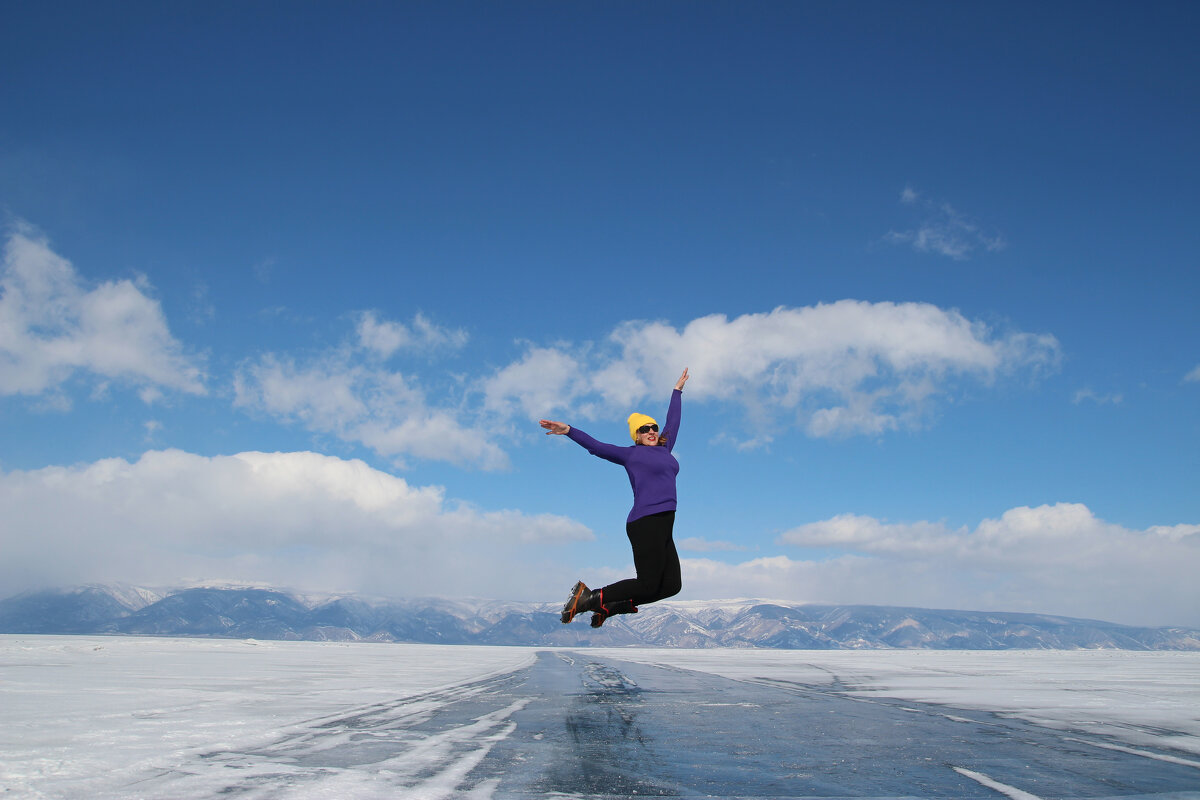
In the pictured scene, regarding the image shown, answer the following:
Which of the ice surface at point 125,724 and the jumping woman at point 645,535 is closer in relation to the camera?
the ice surface at point 125,724

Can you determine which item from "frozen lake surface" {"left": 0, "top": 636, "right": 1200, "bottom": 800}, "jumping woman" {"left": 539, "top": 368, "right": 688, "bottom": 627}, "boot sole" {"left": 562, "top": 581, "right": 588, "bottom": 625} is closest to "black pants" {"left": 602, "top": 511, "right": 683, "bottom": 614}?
"jumping woman" {"left": 539, "top": 368, "right": 688, "bottom": 627}

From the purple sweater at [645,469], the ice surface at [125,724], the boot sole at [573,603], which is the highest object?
the purple sweater at [645,469]

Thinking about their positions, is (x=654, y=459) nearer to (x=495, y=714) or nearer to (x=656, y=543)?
(x=656, y=543)

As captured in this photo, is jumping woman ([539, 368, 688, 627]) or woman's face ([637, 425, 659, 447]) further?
woman's face ([637, 425, 659, 447])

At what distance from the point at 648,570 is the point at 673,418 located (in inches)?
71.8

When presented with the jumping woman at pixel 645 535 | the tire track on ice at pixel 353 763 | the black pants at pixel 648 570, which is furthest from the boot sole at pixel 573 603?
the tire track on ice at pixel 353 763

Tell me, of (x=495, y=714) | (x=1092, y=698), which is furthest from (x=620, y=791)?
(x=1092, y=698)

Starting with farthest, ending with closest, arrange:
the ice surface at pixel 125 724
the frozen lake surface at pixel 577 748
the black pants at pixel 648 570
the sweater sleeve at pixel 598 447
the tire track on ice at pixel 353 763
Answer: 1. the sweater sleeve at pixel 598 447
2. the black pants at pixel 648 570
3. the ice surface at pixel 125 724
4. the frozen lake surface at pixel 577 748
5. the tire track on ice at pixel 353 763

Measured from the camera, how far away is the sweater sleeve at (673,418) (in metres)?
7.07

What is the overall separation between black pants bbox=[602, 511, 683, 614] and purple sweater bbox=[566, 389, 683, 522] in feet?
0.39

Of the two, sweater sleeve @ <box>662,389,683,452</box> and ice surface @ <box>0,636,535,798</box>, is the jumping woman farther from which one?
ice surface @ <box>0,636,535,798</box>

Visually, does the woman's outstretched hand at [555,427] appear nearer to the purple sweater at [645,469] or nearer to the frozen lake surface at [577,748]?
the purple sweater at [645,469]

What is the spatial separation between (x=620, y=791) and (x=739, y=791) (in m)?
0.75

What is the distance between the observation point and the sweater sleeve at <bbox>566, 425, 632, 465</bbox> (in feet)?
22.3
